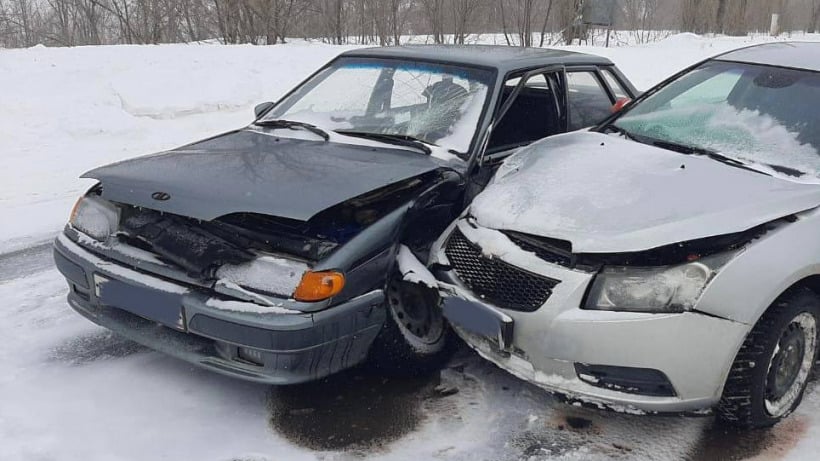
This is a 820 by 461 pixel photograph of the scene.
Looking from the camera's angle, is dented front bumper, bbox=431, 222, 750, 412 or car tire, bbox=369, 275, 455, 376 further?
car tire, bbox=369, 275, 455, 376

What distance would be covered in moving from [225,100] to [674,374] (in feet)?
31.5

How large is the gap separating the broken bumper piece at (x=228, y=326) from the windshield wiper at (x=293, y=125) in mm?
1341

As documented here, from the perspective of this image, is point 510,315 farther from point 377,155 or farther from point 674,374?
point 377,155

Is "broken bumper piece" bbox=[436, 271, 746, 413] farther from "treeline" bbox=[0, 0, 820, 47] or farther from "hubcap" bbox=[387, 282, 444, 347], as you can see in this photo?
"treeline" bbox=[0, 0, 820, 47]

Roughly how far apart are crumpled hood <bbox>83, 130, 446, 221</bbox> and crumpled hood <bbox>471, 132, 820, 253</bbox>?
506 mm

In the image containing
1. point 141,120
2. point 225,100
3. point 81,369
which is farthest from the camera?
point 225,100

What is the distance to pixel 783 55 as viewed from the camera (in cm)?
426

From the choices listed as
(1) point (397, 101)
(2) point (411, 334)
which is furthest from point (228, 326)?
(1) point (397, 101)

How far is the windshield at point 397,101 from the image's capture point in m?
4.02

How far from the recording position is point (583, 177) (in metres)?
3.43

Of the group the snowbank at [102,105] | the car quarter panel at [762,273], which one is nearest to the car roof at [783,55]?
the car quarter panel at [762,273]

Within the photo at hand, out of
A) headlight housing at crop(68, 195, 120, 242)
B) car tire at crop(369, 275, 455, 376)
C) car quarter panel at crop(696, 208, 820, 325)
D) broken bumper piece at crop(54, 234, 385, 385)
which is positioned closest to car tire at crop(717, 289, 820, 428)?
car quarter panel at crop(696, 208, 820, 325)

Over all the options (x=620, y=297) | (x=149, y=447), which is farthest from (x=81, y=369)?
(x=620, y=297)

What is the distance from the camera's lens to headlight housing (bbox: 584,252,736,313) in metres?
2.75
